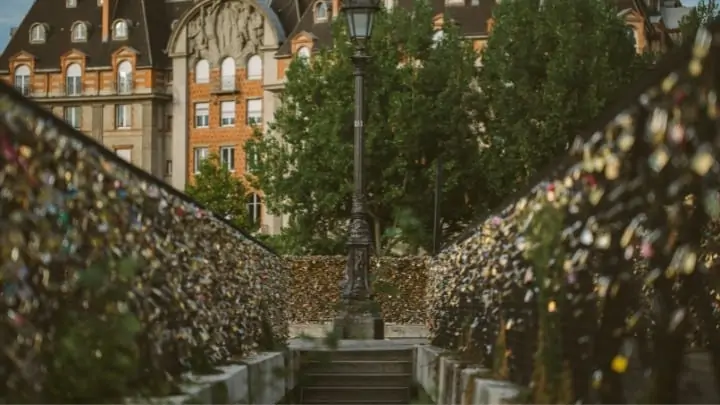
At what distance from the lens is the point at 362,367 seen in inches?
609

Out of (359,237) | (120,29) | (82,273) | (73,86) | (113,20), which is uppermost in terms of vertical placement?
(113,20)

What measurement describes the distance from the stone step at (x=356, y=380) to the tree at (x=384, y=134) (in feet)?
122

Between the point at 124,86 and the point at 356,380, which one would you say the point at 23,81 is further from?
the point at 356,380

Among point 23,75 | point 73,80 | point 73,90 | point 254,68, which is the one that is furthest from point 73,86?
point 254,68

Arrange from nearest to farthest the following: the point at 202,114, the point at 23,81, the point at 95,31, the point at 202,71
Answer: the point at 202,71
the point at 202,114
the point at 23,81
the point at 95,31

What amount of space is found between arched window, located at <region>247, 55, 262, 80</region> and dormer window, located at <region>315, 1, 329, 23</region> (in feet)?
16.5

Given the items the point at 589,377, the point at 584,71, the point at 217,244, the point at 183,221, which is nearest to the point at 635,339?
the point at 589,377

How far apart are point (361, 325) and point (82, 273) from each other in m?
16.3

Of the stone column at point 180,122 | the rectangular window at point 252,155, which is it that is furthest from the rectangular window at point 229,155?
the rectangular window at point 252,155

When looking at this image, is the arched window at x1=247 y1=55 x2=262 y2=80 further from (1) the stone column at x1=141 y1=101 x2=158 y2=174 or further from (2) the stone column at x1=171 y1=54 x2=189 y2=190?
(1) the stone column at x1=141 y1=101 x2=158 y2=174

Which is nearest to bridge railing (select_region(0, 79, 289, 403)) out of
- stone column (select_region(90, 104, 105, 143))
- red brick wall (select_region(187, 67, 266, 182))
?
red brick wall (select_region(187, 67, 266, 182))

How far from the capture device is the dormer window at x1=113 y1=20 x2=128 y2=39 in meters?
88.8

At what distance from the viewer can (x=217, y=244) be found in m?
11.1

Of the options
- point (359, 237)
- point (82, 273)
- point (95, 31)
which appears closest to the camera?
point (82, 273)
